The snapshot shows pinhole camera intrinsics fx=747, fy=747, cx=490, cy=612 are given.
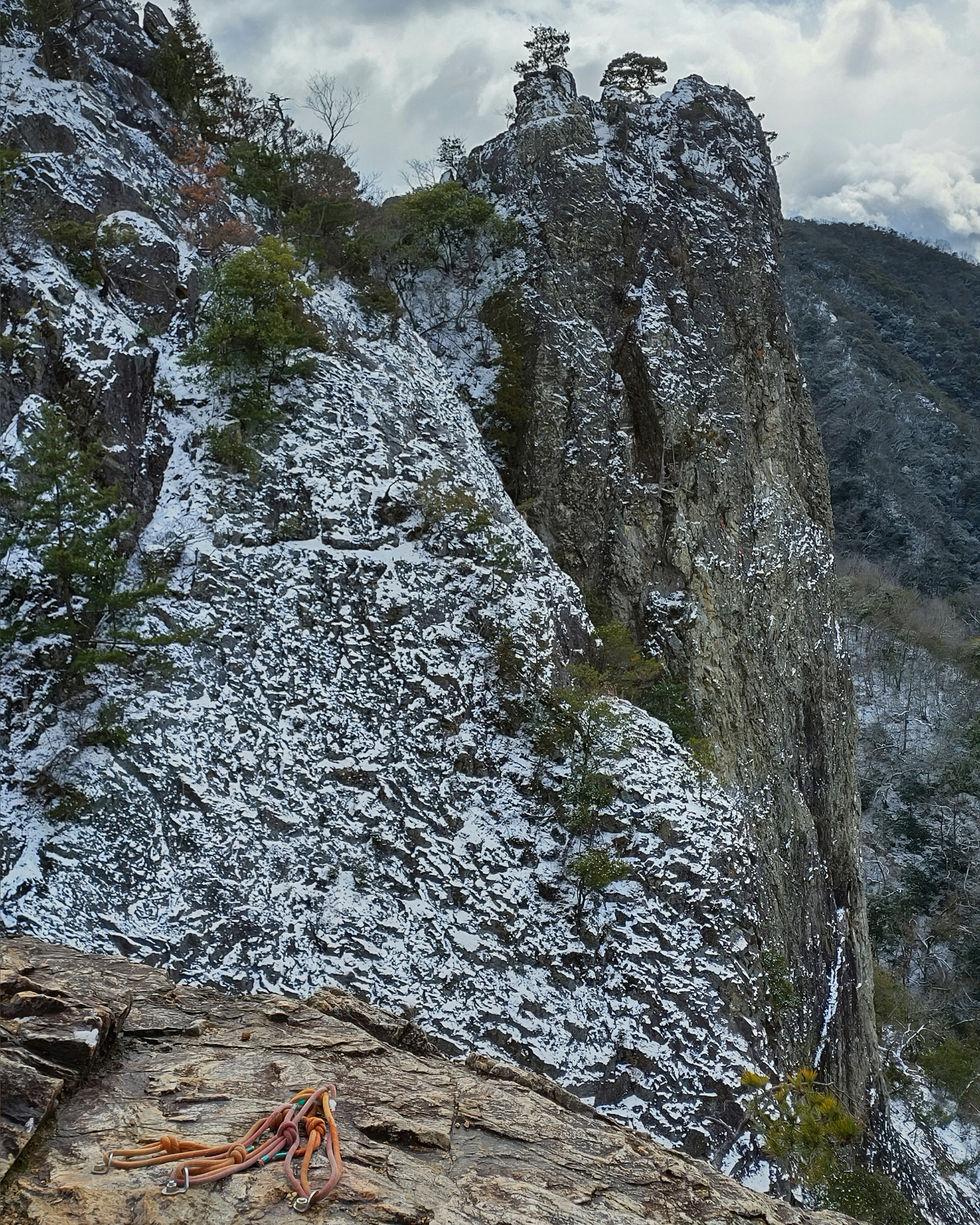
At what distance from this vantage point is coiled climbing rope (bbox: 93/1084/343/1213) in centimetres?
288

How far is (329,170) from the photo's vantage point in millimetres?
16562

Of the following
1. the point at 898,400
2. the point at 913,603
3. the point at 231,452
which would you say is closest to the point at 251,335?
the point at 231,452

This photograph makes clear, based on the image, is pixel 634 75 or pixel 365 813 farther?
pixel 634 75

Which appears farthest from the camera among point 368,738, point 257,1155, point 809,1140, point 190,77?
point 190,77

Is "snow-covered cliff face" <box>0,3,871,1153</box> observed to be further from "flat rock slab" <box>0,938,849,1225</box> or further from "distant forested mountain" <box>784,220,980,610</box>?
"distant forested mountain" <box>784,220,980,610</box>

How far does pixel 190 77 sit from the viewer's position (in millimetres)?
A: 16062

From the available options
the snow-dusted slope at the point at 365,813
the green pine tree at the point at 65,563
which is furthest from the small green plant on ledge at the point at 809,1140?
the green pine tree at the point at 65,563

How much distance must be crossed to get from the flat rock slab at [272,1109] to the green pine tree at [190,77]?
1737 centimetres

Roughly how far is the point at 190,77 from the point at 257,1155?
19.7m

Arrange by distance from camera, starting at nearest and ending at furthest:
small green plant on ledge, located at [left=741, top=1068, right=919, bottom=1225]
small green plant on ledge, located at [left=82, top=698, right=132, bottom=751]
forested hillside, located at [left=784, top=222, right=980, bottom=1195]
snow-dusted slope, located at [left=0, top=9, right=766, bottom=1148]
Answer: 1. snow-dusted slope, located at [left=0, top=9, right=766, bottom=1148]
2. small green plant on ledge, located at [left=82, top=698, right=132, bottom=751]
3. small green plant on ledge, located at [left=741, top=1068, right=919, bottom=1225]
4. forested hillside, located at [left=784, top=222, right=980, bottom=1195]

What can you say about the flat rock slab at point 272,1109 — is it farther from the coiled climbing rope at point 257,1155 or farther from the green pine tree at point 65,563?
the green pine tree at point 65,563

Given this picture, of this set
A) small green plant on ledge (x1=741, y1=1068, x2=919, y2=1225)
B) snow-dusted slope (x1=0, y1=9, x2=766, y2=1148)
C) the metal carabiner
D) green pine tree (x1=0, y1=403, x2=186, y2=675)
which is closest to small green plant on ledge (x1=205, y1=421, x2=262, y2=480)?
snow-dusted slope (x1=0, y1=9, x2=766, y2=1148)

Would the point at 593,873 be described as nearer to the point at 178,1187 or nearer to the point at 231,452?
the point at 178,1187

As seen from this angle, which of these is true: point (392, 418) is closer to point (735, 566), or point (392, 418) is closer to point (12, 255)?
point (12, 255)
